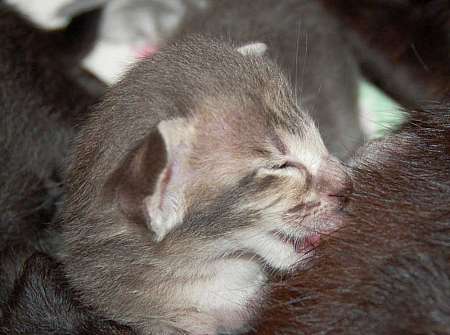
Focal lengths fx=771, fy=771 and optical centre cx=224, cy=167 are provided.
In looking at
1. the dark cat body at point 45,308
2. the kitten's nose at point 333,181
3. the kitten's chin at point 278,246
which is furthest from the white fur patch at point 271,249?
the dark cat body at point 45,308

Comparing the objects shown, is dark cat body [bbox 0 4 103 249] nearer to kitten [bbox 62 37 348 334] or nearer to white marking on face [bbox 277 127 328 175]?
kitten [bbox 62 37 348 334]

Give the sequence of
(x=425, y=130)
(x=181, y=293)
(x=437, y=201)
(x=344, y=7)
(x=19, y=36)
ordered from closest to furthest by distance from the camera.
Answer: (x=437, y=201) → (x=425, y=130) → (x=181, y=293) → (x=19, y=36) → (x=344, y=7)

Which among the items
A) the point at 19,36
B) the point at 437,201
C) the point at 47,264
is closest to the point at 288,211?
the point at 437,201

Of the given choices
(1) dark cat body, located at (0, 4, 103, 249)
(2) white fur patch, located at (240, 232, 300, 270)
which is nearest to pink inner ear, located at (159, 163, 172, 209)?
(2) white fur patch, located at (240, 232, 300, 270)

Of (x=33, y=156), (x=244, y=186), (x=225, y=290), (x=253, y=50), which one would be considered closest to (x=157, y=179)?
(x=244, y=186)

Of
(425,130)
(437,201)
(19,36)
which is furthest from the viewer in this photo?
(19,36)

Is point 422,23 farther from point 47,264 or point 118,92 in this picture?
point 47,264

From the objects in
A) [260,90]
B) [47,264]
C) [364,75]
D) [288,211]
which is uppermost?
[260,90]
